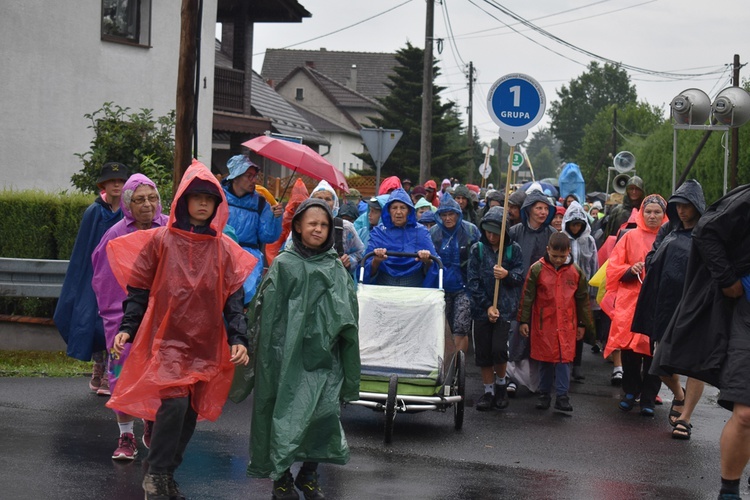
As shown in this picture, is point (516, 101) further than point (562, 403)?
Yes

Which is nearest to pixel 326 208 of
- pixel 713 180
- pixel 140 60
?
pixel 140 60

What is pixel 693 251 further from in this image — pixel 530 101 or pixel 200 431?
pixel 530 101

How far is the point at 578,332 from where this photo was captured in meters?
10.4

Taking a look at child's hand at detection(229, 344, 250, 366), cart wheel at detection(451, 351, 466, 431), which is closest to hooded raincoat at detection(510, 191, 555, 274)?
cart wheel at detection(451, 351, 466, 431)

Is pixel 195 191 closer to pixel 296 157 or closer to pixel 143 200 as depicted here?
pixel 143 200

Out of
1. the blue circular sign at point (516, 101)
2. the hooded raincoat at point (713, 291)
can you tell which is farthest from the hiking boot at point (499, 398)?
the hooded raincoat at point (713, 291)

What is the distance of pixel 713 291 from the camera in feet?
21.9

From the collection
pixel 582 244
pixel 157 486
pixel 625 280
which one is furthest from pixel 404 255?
pixel 157 486

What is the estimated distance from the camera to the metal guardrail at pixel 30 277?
11.5 meters

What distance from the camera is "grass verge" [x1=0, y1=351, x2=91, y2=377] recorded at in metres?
10.7

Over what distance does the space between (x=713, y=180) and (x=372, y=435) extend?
2823cm

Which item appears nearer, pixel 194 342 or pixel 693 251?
pixel 194 342

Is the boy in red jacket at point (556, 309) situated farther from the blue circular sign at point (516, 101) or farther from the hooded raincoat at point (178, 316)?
the hooded raincoat at point (178, 316)

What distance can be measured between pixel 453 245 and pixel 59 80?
1072 cm
